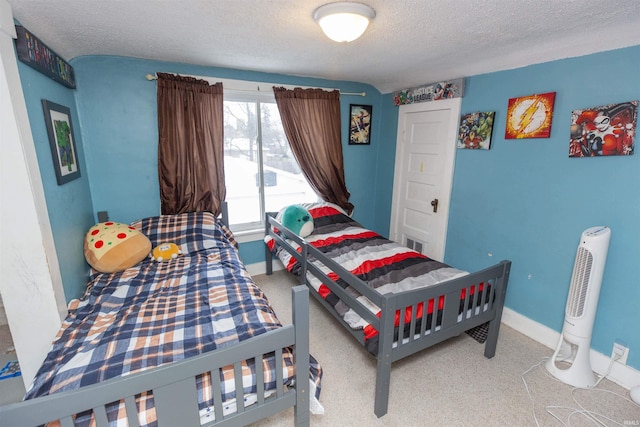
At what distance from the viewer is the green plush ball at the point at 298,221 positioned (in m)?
2.90

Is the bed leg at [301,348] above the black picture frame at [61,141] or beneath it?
beneath

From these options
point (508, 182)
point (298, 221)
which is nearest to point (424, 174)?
point (508, 182)

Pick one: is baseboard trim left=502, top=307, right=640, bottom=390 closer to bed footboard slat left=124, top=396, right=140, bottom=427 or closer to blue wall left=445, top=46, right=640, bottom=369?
blue wall left=445, top=46, right=640, bottom=369

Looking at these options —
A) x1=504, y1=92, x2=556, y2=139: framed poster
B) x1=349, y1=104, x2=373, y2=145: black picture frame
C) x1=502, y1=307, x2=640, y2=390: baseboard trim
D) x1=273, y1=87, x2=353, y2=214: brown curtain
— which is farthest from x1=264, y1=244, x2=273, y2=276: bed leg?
x1=504, y1=92, x2=556, y2=139: framed poster

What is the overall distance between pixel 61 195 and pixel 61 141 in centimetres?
35

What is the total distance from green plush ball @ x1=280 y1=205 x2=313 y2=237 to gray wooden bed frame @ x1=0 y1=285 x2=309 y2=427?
1.65m

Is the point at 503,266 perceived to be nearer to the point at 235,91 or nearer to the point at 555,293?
the point at 555,293

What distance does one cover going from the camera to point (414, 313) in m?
1.64

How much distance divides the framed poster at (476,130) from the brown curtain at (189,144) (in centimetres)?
227

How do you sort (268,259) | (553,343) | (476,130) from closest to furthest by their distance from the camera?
1. (553,343)
2. (476,130)
3. (268,259)

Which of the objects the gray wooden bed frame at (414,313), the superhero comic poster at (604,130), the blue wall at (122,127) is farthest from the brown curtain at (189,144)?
the superhero comic poster at (604,130)

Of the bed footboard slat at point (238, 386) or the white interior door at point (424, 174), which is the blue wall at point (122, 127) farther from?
the bed footboard slat at point (238, 386)

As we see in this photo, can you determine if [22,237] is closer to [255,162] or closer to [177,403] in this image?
[177,403]

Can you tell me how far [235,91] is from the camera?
2912mm
